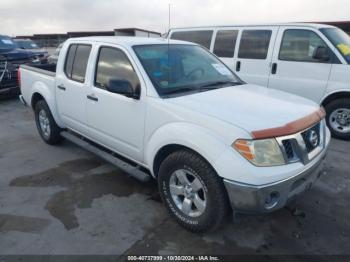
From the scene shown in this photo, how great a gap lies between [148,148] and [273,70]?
393 centimetres

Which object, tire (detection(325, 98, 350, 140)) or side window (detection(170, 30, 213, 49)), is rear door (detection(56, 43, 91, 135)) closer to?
side window (detection(170, 30, 213, 49))

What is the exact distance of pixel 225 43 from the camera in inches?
263

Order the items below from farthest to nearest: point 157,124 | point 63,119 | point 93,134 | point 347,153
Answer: point 347,153
point 63,119
point 93,134
point 157,124

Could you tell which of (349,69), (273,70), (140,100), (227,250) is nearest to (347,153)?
(349,69)

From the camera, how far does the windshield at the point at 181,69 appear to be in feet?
10.4

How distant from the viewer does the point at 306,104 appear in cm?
311

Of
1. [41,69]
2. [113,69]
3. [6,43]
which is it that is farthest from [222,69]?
[6,43]

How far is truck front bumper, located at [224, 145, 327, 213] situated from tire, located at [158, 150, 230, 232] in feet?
0.45

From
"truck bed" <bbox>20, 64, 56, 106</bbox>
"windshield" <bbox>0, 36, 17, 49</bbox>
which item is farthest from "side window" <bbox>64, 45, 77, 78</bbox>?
"windshield" <bbox>0, 36, 17, 49</bbox>

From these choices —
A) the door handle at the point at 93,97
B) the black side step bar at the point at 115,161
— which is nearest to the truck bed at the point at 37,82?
the black side step bar at the point at 115,161

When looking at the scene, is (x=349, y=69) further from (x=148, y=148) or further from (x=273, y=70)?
(x=148, y=148)

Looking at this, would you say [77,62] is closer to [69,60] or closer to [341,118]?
[69,60]

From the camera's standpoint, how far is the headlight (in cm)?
236

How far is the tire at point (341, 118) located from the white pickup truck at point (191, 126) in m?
2.61
